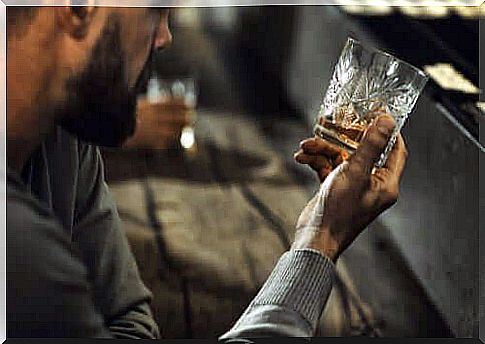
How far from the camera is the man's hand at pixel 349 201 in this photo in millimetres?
1756

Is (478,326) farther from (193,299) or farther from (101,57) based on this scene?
(101,57)

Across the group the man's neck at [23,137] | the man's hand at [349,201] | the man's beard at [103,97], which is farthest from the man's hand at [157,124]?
the man's hand at [349,201]

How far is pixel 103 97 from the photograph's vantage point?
178 cm

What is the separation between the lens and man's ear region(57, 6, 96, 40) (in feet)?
5.80

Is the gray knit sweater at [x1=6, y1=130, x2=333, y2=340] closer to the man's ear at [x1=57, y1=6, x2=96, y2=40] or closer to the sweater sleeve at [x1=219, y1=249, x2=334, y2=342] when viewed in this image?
the sweater sleeve at [x1=219, y1=249, x2=334, y2=342]

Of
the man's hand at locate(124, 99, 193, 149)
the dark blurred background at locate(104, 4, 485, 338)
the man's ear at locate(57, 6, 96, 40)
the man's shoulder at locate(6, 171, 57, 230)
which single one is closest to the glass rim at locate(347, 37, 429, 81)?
the dark blurred background at locate(104, 4, 485, 338)

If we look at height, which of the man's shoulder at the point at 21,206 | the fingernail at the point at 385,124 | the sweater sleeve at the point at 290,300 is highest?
the fingernail at the point at 385,124

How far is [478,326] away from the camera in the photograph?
5.90 ft

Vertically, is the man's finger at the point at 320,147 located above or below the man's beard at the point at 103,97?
below

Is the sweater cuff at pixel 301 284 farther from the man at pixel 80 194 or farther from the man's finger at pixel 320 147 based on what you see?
the man's finger at pixel 320 147

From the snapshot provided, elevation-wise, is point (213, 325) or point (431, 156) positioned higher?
point (431, 156)

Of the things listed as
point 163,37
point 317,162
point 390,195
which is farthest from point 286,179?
point 163,37

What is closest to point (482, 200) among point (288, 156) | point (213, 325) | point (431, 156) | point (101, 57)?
point (431, 156)

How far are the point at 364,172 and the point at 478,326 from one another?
1.01 feet
